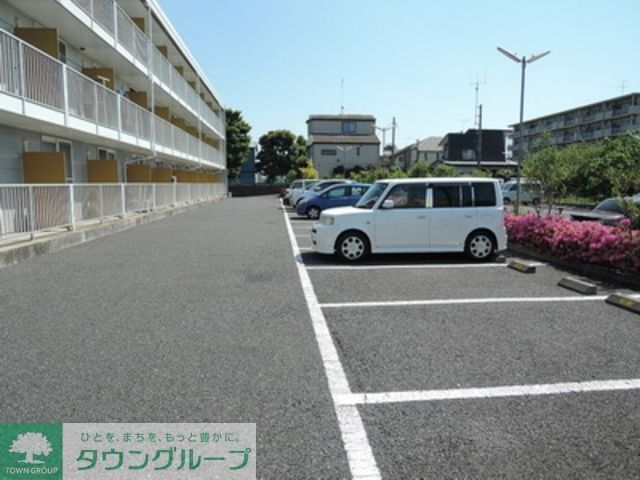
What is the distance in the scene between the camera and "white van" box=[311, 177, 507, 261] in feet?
29.1

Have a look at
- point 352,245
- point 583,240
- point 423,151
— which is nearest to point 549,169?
point 583,240

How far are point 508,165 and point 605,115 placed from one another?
18.4 metres

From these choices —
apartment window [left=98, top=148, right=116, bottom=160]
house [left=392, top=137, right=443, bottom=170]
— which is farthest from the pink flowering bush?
house [left=392, top=137, right=443, bottom=170]

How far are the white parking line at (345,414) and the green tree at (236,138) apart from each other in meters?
48.1

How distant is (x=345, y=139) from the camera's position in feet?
200

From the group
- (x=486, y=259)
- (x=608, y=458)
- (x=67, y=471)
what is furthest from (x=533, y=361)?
(x=486, y=259)

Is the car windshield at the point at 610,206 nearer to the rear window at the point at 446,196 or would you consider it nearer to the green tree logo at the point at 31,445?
the rear window at the point at 446,196

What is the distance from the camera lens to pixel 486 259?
9.09m

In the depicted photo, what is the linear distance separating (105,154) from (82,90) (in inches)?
218

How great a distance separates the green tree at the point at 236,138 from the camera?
2019 inches

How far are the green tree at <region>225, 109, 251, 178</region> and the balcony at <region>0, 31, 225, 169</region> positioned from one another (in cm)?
3342

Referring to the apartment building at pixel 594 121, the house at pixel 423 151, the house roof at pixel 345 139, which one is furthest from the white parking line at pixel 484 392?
the house at pixel 423 151

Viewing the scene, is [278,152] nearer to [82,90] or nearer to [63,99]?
[82,90]

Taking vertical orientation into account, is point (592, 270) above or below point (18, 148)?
below
